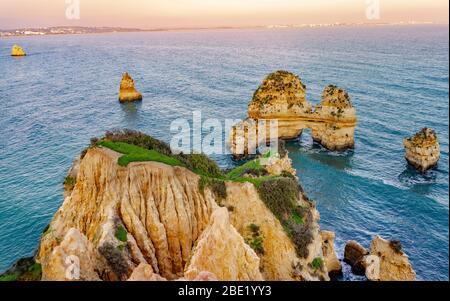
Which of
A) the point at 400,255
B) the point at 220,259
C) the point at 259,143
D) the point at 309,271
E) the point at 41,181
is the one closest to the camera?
the point at 220,259

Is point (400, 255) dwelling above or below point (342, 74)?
below

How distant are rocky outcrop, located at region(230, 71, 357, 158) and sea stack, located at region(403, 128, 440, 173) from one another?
33.7 ft

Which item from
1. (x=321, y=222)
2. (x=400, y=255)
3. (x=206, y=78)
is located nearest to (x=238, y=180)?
(x=400, y=255)

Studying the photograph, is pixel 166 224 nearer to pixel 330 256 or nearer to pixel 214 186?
pixel 214 186

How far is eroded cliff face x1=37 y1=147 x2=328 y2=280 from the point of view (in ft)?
71.5

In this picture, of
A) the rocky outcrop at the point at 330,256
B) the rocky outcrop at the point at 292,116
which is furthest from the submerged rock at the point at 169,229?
the rocky outcrop at the point at 292,116

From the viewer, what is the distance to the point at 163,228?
2527 cm

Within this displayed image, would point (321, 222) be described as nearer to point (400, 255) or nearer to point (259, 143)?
point (400, 255)

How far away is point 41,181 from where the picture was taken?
5466 cm

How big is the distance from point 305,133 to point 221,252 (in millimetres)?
58130

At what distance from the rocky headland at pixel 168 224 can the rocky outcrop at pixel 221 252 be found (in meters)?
0.05

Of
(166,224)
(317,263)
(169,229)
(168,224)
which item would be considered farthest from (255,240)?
(166,224)
